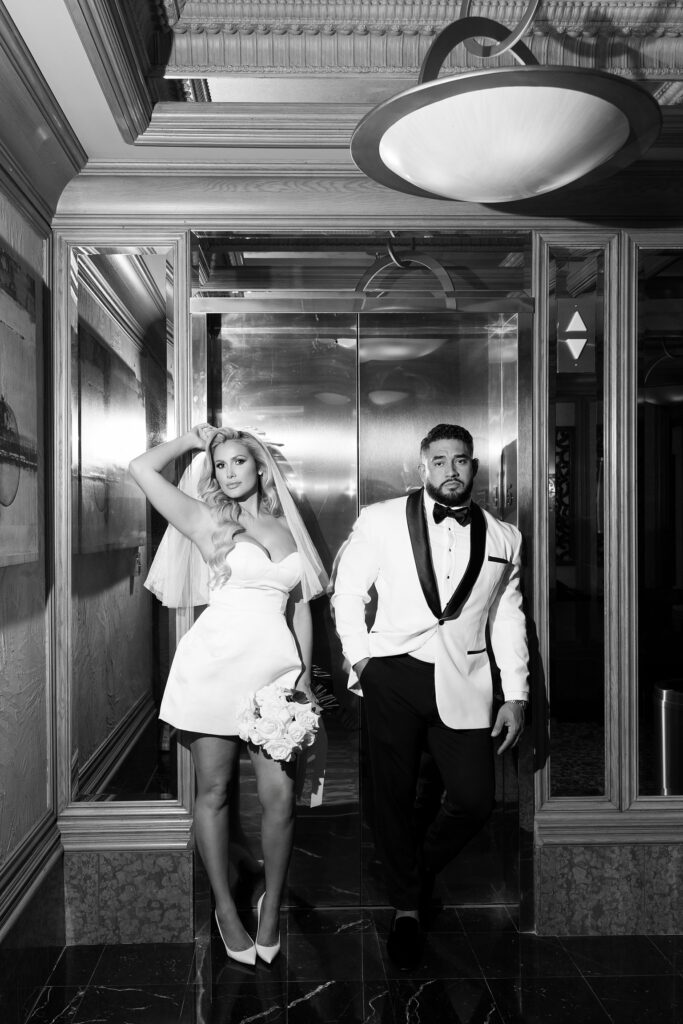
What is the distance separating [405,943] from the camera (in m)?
2.96

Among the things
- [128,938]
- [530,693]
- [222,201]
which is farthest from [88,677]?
[222,201]

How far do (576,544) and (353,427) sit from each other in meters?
1.06

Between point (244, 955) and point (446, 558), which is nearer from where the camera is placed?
point (244, 955)

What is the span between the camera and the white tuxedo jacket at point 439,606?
9.86 feet

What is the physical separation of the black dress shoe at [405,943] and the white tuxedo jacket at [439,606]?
2.57ft

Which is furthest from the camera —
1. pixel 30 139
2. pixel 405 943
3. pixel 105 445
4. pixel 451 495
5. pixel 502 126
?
pixel 105 445

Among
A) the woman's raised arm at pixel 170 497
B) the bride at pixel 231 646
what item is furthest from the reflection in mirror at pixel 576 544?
the woman's raised arm at pixel 170 497

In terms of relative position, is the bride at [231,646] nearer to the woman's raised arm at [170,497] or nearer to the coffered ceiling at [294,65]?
the woman's raised arm at [170,497]

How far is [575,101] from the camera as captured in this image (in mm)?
2059

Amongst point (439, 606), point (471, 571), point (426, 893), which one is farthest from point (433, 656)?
point (426, 893)

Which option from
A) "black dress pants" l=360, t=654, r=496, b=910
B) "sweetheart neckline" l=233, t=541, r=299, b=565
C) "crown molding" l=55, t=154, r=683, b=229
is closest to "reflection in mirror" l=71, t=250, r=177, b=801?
"crown molding" l=55, t=154, r=683, b=229

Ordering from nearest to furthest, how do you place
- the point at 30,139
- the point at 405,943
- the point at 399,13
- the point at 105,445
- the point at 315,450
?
1. the point at 30,139
2. the point at 399,13
3. the point at 405,943
4. the point at 105,445
5. the point at 315,450

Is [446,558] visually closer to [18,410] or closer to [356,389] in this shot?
[356,389]

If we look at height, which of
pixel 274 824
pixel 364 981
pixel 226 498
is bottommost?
pixel 364 981
